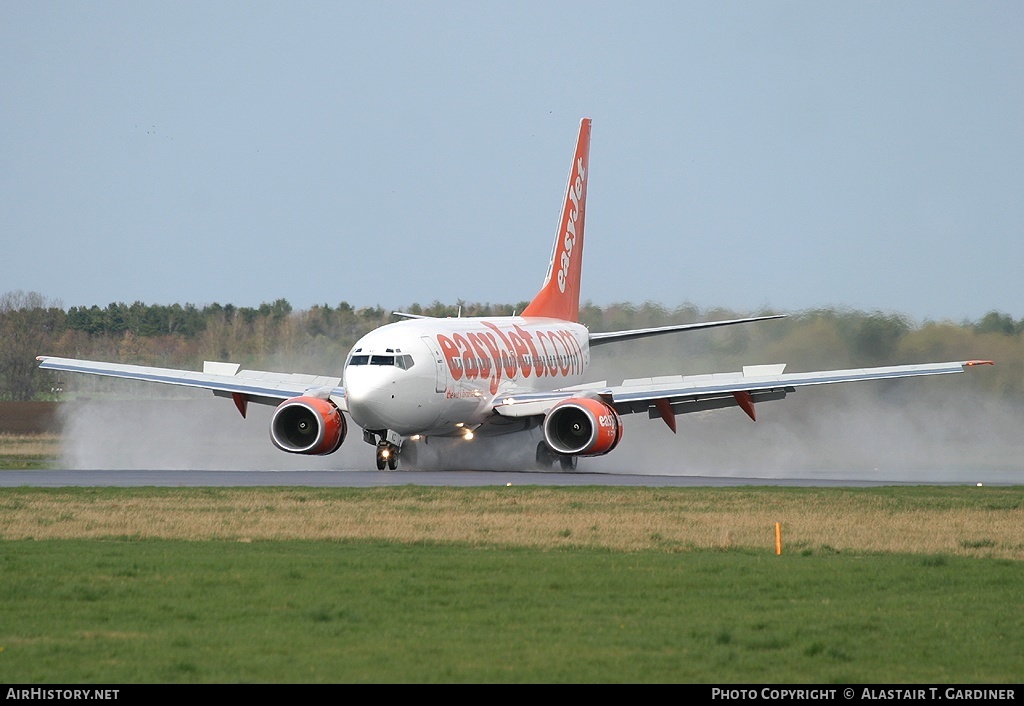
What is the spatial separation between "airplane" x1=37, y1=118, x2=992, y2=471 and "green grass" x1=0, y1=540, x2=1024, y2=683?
54.0 feet

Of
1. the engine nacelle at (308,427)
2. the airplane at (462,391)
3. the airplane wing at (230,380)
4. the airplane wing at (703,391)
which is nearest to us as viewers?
the airplane at (462,391)

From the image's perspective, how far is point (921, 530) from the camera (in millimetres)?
21000

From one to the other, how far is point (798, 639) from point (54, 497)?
16942 millimetres

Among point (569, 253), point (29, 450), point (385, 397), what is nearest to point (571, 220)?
point (569, 253)

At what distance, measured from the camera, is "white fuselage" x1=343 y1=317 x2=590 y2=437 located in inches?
1361

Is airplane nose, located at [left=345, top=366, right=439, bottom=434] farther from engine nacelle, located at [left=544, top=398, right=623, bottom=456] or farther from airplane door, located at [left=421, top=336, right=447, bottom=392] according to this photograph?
engine nacelle, located at [left=544, top=398, right=623, bottom=456]

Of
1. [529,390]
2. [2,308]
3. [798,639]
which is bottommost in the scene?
[798,639]

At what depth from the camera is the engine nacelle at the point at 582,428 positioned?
3556 cm

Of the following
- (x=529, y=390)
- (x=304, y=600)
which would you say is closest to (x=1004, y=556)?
(x=304, y=600)

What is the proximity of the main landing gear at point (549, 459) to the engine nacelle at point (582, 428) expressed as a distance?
0.77m

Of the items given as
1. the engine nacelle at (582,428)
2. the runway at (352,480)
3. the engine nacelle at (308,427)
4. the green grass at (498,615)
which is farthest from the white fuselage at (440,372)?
the green grass at (498,615)

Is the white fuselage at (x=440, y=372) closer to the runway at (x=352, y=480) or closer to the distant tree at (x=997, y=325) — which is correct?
the runway at (x=352, y=480)
